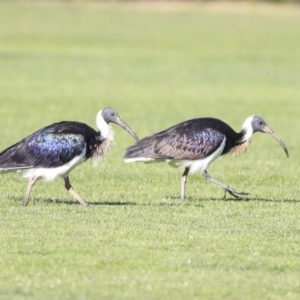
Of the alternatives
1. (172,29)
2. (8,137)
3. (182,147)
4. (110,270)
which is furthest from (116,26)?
(110,270)

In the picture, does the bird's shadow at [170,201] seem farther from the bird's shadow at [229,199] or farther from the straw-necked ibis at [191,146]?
the straw-necked ibis at [191,146]

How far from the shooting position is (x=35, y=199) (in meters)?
13.9

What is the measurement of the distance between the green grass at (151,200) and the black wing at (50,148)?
0.56m

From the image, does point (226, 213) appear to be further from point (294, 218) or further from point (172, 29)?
point (172, 29)

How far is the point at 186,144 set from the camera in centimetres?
1430

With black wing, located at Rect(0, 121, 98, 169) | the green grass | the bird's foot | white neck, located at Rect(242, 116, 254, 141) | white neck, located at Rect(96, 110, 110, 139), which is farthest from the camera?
white neck, located at Rect(242, 116, 254, 141)

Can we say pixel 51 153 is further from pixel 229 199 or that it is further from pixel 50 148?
pixel 229 199

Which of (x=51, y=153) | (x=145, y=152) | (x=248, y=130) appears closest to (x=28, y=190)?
(x=51, y=153)

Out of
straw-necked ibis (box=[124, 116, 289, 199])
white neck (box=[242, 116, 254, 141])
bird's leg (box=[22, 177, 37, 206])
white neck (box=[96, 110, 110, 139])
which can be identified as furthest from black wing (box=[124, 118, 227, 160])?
bird's leg (box=[22, 177, 37, 206])

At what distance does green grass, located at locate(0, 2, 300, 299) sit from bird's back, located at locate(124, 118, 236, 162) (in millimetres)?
614

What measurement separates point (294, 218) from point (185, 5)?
69766mm

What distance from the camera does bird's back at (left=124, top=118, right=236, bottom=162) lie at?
46.8 ft

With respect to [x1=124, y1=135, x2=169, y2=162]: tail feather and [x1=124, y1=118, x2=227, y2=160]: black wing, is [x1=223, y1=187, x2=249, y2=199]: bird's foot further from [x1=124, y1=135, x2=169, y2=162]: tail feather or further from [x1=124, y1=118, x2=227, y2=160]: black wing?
[x1=124, y1=135, x2=169, y2=162]: tail feather

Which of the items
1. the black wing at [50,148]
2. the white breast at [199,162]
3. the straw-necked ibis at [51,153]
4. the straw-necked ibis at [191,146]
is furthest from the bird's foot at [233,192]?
the black wing at [50,148]
